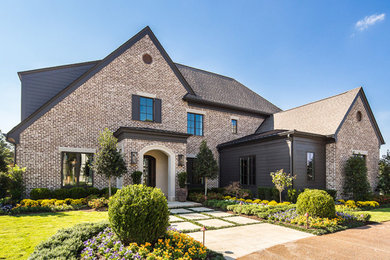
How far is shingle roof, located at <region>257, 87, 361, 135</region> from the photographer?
14.7 meters

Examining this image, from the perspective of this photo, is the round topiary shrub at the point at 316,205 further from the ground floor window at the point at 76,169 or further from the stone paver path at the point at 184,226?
the ground floor window at the point at 76,169

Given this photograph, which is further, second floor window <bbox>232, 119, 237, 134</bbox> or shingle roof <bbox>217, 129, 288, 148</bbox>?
second floor window <bbox>232, 119, 237, 134</bbox>

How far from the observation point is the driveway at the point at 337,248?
527 cm

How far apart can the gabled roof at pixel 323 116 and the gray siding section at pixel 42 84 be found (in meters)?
14.5

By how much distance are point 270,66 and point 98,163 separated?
11.8 metres

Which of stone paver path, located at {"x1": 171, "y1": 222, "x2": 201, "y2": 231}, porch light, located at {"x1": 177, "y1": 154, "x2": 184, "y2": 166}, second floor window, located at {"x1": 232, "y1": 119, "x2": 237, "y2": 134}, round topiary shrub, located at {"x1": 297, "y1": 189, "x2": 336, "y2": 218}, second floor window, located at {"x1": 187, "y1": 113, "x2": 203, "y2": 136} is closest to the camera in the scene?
stone paver path, located at {"x1": 171, "y1": 222, "x2": 201, "y2": 231}

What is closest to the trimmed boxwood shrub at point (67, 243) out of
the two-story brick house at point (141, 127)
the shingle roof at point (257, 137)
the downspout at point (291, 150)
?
the two-story brick house at point (141, 127)

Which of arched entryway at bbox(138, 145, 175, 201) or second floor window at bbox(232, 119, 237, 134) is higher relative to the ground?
second floor window at bbox(232, 119, 237, 134)

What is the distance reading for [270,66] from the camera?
15.2 metres

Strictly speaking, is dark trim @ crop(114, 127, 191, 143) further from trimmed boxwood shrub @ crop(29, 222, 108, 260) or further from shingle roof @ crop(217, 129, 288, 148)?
trimmed boxwood shrub @ crop(29, 222, 108, 260)

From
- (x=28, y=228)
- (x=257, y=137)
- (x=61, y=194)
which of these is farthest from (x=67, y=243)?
(x=257, y=137)

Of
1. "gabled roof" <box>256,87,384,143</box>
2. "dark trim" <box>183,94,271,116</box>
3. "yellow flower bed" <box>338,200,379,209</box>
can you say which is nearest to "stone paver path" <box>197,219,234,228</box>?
"yellow flower bed" <box>338,200,379,209</box>

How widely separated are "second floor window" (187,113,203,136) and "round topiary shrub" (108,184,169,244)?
11734 millimetres

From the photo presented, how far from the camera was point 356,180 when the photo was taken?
1424cm
